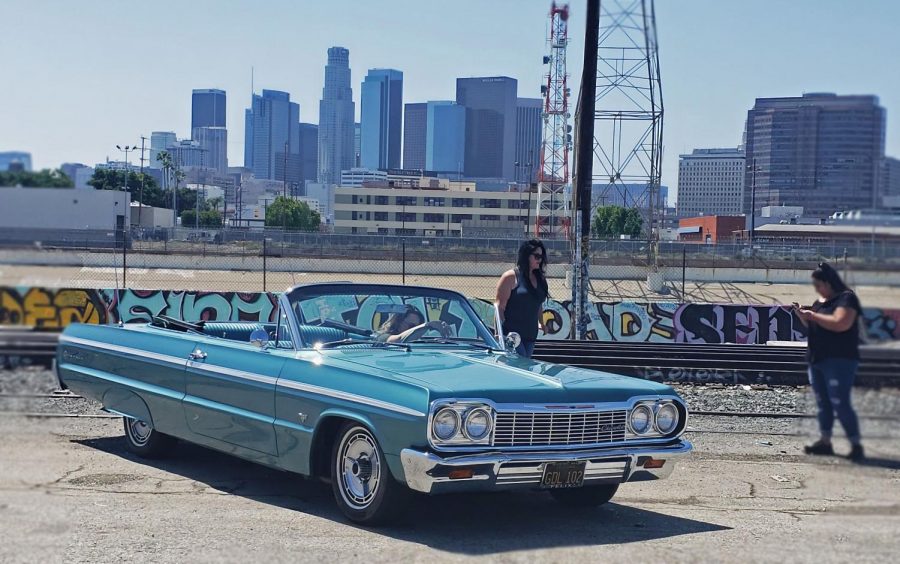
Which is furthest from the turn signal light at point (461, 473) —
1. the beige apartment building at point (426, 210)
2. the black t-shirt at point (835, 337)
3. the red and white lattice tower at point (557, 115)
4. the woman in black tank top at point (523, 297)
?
the beige apartment building at point (426, 210)

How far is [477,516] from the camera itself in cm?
632

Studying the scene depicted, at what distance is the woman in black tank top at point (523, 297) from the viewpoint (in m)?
9.22

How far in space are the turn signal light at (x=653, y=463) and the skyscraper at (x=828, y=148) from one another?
221cm

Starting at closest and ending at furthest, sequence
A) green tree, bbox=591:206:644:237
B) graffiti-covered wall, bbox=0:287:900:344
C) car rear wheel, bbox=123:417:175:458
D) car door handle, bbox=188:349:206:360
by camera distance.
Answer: car door handle, bbox=188:349:206:360 → car rear wheel, bbox=123:417:175:458 → graffiti-covered wall, bbox=0:287:900:344 → green tree, bbox=591:206:644:237

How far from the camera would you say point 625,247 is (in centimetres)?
4425

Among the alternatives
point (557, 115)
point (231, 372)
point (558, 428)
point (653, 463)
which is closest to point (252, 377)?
point (231, 372)

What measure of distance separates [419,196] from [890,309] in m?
103

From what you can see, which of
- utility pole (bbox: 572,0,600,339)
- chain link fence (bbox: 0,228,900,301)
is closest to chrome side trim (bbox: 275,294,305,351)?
utility pole (bbox: 572,0,600,339)

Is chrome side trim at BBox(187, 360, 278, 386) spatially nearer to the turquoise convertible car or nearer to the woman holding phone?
the turquoise convertible car

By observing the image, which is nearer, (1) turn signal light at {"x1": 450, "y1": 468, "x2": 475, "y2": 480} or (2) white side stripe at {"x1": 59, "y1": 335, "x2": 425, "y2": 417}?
(1) turn signal light at {"x1": 450, "y1": 468, "x2": 475, "y2": 480}

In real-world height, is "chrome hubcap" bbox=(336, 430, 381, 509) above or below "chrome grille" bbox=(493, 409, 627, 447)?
below

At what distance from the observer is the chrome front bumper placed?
552 centimetres

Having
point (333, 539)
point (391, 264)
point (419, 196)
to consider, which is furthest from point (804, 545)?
point (419, 196)

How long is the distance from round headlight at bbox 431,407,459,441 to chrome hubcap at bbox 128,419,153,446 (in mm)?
3078
